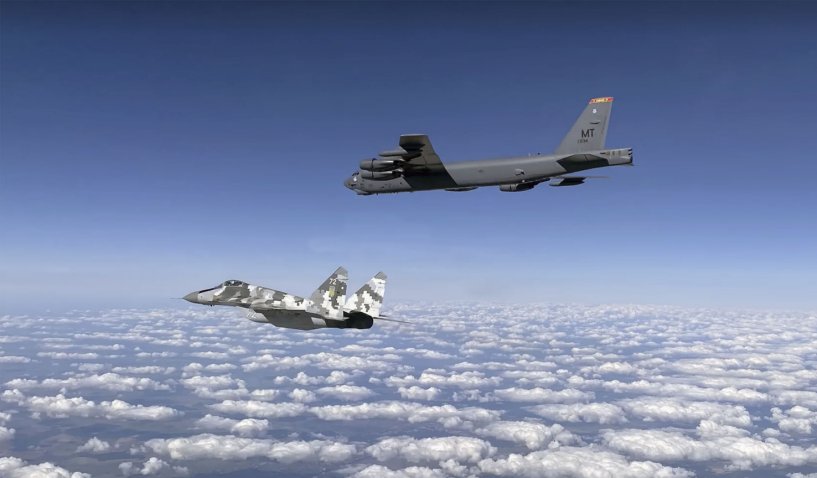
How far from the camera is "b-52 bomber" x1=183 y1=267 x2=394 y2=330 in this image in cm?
4138

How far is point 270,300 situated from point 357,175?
12020mm

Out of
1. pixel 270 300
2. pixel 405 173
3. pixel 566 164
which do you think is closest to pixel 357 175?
pixel 405 173

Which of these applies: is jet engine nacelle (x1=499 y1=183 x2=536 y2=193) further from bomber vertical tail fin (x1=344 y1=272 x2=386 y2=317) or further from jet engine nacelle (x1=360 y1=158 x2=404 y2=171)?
bomber vertical tail fin (x1=344 y1=272 x2=386 y2=317)

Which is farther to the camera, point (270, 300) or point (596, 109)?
point (270, 300)

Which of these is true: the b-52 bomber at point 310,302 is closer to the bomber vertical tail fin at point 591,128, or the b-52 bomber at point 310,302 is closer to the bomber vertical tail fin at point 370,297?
the bomber vertical tail fin at point 370,297

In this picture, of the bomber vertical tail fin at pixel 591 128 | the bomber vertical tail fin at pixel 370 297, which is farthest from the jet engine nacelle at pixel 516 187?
the bomber vertical tail fin at pixel 370 297

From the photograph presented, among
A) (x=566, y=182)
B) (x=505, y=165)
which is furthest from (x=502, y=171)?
(x=566, y=182)

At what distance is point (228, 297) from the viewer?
43781 millimetres

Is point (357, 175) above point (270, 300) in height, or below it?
above

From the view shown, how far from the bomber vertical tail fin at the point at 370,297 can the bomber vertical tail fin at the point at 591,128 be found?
18.5m

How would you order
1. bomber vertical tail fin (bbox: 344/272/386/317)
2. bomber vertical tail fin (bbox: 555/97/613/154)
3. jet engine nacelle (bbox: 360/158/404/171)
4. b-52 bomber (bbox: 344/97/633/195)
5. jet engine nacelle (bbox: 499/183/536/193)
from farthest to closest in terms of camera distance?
1. bomber vertical tail fin (bbox: 344/272/386/317)
2. jet engine nacelle (bbox: 499/183/536/193)
3. jet engine nacelle (bbox: 360/158/404/171)
4. bomber vertical tail fin (bbox: 555/97/613/154)
5. b-52 bomber (bbox: 344/97/633/195)

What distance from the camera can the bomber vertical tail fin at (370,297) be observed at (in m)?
43.5

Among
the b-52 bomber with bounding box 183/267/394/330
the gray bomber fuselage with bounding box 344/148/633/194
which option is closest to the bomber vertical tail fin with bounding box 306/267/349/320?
the b-52 bomber with bounding box 183/267/394/330

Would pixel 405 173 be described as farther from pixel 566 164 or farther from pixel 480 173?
pixel 566 164
